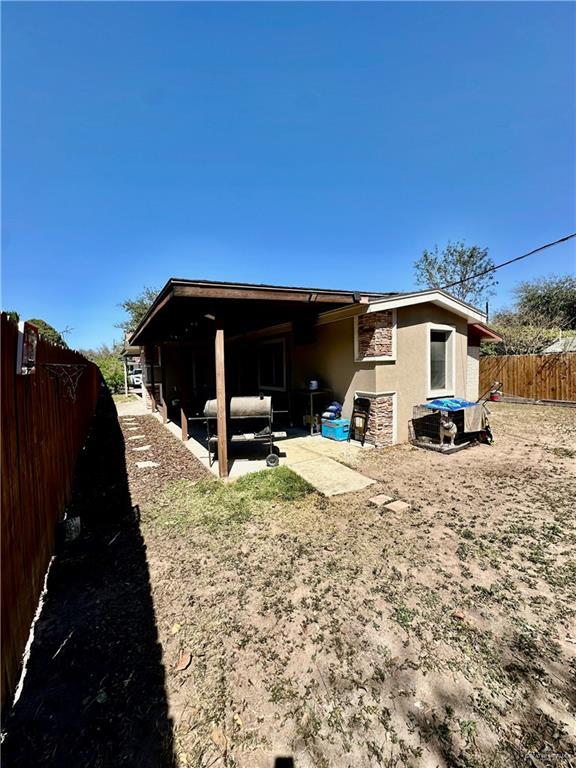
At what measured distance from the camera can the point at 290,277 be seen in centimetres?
2505

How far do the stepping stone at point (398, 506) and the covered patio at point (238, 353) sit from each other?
78.5 inches

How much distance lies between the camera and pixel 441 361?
805cm

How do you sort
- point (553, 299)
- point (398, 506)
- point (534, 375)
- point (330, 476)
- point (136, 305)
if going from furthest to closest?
1. point (136, 305)
2. point (553, 299)
3. point (534, 375)
4. point (330, 476)
5. point (398, 506)

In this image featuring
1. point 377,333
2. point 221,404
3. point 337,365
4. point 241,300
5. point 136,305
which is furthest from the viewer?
point 136,305

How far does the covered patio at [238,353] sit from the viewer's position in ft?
17.2

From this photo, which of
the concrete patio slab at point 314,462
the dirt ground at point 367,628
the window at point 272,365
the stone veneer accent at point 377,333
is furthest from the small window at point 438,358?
the window at point 272,365

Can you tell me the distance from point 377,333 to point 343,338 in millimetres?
1003

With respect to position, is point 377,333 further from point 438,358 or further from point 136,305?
point 136,305

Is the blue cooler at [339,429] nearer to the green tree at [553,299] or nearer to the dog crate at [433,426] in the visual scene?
the dog crate at [433,426]

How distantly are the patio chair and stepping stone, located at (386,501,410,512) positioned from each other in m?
2.92

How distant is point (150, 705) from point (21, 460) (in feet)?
5.70

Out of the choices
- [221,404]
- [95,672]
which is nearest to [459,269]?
[221,404]

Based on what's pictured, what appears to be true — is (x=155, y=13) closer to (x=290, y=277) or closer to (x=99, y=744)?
(x=99, y=744)

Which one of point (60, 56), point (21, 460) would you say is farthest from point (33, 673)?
point (60, 56)
